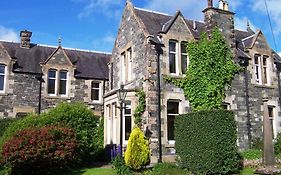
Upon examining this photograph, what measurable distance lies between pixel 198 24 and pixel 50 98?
1364cm

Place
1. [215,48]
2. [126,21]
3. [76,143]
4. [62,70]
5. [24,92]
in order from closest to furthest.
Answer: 1. [76,143]
2. [215,48]
3. [126,21]
4. [24,92]
5. [62,70]

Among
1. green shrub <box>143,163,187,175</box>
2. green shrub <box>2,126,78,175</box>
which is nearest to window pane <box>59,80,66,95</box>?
green shrub <box>2,126,78,175</box>

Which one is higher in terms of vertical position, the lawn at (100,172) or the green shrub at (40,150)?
the green shrub at (40,150)

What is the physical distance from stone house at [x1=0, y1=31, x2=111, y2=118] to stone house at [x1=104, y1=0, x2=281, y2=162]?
4.41 metres

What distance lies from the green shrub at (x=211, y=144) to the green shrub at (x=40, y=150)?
6.21 m

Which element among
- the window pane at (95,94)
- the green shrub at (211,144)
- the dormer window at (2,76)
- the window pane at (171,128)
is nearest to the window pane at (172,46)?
the window pane at (171,128)

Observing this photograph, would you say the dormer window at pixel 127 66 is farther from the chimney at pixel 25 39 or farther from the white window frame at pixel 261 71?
the chimney at pixel 25 39

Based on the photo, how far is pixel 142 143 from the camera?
18.9m

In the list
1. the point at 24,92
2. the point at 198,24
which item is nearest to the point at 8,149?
the point at 24,92

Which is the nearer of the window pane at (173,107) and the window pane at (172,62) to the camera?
the window pane at (173,107)

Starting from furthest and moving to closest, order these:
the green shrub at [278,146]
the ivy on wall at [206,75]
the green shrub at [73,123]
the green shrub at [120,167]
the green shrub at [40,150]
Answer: the green shrub at [278,146], the ivy on wall at [206,75], the green shrub at [73,123], the green shrub at [120,167], the green shrub at [40,150]

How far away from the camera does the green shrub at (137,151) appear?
59.2 ft

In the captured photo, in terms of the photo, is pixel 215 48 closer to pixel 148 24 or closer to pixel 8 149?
pixel 148 24

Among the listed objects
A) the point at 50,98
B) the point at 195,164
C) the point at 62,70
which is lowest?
the point at 195,164
